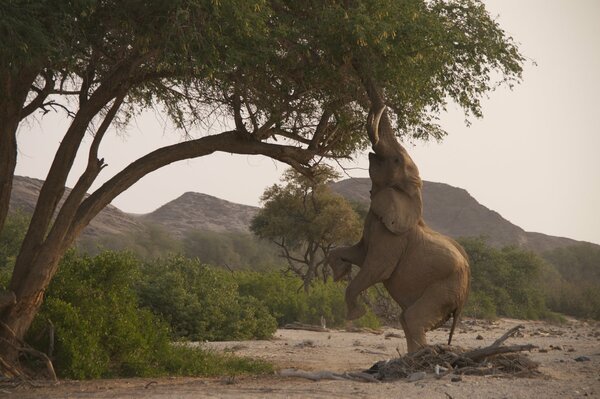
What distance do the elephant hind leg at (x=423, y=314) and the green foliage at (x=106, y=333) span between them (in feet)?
9.06

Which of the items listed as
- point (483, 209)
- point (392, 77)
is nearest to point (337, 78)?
point (392, 77)

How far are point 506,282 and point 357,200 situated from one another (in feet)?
94.0

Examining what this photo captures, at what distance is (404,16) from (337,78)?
114 centimetres

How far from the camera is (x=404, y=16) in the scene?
9867 mm

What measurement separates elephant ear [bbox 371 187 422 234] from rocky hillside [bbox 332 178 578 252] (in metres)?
78.3

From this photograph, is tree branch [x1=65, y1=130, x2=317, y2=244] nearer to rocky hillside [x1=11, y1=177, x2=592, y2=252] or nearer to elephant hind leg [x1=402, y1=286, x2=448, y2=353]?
elephant hind leg [x1=402, y1=286, x2=448, y2=353]

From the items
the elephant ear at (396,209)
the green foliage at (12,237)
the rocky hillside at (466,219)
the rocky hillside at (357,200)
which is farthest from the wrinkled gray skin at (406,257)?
the rocky hillside at (466,219)

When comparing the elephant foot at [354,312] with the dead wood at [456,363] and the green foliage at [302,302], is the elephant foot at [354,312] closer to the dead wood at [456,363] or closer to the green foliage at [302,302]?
the dead wood at [456,363]

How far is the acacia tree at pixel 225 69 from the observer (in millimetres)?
8586

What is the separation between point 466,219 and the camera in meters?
100

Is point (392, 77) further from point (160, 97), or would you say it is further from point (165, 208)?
point (165, 208)

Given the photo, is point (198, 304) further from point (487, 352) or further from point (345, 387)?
point (345, 387)

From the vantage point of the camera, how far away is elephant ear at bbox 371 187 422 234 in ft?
33.8

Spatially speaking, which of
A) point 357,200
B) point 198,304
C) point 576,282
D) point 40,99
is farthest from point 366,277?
point 357,200
